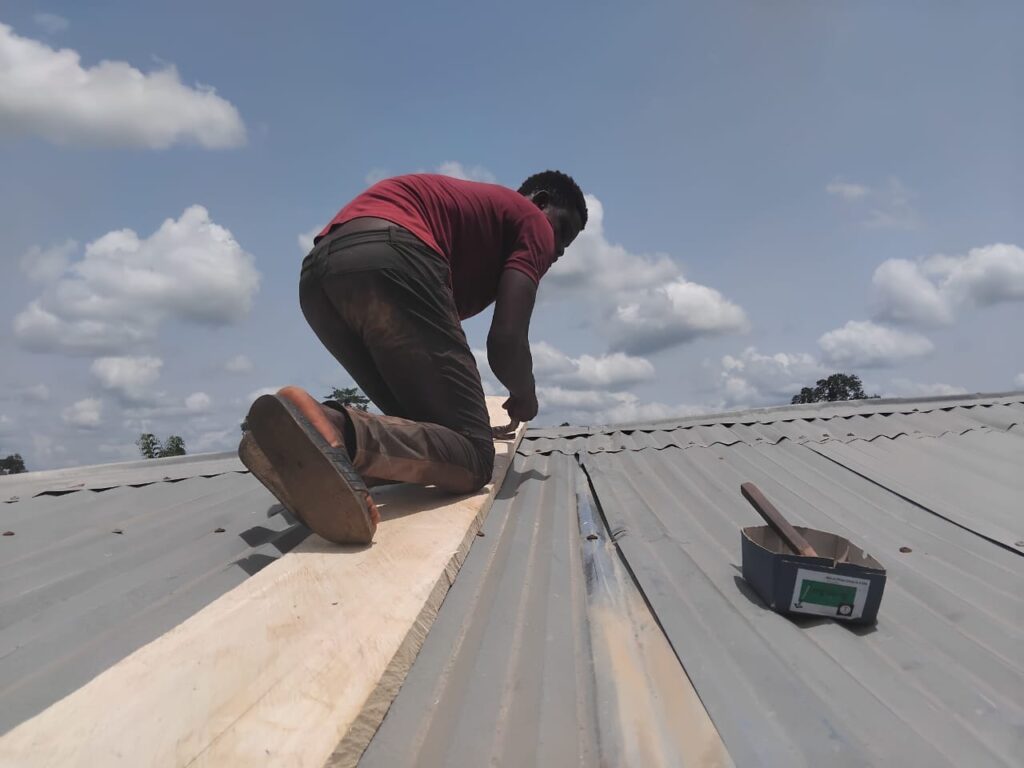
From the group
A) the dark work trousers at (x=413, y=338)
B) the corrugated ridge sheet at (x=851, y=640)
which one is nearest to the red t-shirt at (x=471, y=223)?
the dark work trousers at (x=413, y=338)

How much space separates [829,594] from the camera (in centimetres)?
126

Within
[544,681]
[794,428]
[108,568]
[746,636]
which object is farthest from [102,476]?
[794,428]

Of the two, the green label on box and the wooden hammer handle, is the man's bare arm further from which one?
the green label on box

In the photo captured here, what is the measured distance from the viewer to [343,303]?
1915 millimetres

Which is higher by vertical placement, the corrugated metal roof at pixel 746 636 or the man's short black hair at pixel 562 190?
the man's short black hair at pixel 562 190

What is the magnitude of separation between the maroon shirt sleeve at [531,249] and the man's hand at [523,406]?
1.76ft

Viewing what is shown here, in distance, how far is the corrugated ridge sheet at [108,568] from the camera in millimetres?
1049

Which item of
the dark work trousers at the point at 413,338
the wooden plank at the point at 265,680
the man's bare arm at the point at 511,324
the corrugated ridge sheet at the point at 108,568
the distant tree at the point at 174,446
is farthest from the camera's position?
the distant tree at the point at 174,446

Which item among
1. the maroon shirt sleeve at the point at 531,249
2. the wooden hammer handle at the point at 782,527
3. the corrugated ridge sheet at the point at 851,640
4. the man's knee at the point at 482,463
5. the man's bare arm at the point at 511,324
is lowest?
the corrugated ridge sheet at the point at 851,640

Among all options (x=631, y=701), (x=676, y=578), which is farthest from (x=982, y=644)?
(x=631, y=701)

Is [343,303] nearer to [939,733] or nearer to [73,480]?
[939,733]

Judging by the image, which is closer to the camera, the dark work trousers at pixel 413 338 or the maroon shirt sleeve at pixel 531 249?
the dark work trousers at pixel 413 338

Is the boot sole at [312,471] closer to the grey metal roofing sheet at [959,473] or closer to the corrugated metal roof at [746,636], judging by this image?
Answer: the corrugated metal roof at [746,636]

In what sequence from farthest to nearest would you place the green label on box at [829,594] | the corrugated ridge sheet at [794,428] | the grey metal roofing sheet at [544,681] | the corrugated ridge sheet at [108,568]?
the corrugated ridge sheet at [794,428]
the green label on box at [829,594]
the corrugated ridge sheet at [108,568]
the grey metal roofing sheet at [544,681]
